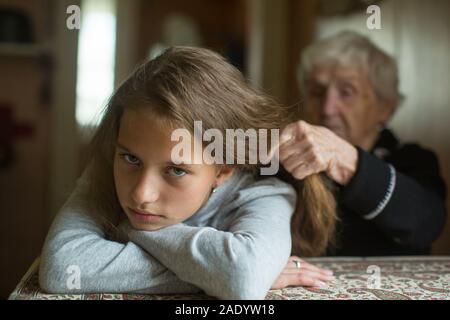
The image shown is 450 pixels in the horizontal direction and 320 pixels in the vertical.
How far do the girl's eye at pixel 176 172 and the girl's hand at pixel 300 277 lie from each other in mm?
229

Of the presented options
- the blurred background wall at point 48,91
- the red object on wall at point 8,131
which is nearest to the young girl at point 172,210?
the blurred background wall at point 48,91

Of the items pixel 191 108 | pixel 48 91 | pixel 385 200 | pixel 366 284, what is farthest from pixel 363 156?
pixel 48 91

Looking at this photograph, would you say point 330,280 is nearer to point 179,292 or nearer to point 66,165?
point 179,292

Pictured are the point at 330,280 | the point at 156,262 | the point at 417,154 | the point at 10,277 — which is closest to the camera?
the point at 156,262

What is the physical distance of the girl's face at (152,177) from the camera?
0.73 m

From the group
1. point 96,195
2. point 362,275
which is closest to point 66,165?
point 96,195

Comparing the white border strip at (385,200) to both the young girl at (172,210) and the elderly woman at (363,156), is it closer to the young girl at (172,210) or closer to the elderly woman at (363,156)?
the elderly woman at (363,156)

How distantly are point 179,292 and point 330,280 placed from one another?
27 cm

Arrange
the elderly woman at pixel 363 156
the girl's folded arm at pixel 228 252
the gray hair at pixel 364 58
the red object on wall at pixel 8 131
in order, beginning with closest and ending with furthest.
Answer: the girl's folded arm at pixel 228 252 → the elderly woman at pixel 363 156 → the gray hair at pixel 364 58 → the red object on wall at pixel 8 131

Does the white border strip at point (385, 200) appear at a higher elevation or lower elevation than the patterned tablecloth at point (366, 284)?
higher

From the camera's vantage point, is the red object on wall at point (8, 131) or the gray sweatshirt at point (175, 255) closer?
the gray sweatshirt at point (175, 255)

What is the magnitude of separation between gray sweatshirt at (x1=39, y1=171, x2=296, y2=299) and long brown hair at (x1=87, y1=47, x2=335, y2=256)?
2.6 inches

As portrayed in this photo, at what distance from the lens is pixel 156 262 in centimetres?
76

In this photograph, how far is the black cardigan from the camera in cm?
100
